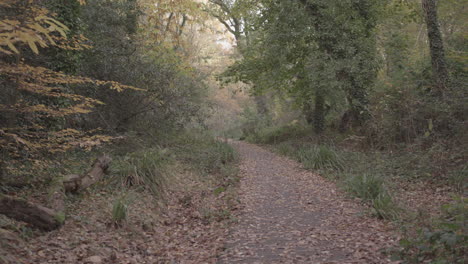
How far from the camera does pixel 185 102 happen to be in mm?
13023

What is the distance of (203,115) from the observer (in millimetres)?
14898

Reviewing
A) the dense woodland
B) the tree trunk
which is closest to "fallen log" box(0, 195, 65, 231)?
the dense woodland

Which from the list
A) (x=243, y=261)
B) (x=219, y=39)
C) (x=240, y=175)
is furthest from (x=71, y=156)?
(x=219, y=39)

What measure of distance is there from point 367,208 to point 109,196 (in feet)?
17.7

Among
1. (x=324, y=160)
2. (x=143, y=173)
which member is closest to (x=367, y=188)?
(x=324, y=160)

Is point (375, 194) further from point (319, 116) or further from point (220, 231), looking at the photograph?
point (319, 116)

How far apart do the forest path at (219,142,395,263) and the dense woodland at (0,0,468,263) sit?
0.40 metres

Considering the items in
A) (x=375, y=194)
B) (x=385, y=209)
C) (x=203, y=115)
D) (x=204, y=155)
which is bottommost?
(x=385, y=209)

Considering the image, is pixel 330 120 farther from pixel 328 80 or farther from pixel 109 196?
pixel 109 196

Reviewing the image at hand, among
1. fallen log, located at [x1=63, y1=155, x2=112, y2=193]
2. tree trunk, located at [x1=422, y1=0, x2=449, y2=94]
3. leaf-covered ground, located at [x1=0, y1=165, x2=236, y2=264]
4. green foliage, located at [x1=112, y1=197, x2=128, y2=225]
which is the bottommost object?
leaf-covered ground, located at [x1=0, y1=165, x2=236, y2=264]

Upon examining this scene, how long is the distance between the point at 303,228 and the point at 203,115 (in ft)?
31.8

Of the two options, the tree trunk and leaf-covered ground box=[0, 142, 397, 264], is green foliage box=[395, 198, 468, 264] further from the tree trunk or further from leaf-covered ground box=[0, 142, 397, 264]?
the tree trunk

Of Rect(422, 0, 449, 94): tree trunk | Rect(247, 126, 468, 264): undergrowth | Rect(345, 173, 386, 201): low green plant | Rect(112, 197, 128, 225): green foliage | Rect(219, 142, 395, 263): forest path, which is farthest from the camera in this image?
Rect(422, 0, 449, 94): tree trunk

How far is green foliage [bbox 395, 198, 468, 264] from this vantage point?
3484 millimetres
